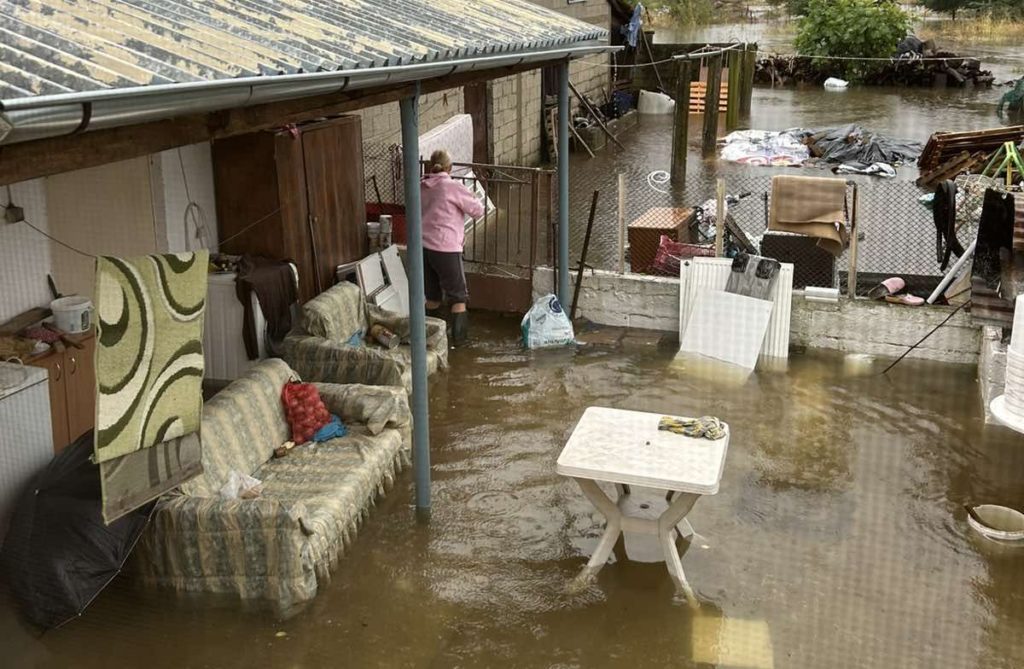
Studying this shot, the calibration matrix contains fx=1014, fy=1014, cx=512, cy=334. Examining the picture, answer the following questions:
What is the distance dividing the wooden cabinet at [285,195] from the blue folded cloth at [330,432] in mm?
2052

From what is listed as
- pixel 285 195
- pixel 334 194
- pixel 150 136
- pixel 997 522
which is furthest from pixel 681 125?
pixel 150 136

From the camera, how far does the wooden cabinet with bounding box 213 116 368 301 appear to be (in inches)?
Answer: 318

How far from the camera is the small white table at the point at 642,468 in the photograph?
17.7 ft

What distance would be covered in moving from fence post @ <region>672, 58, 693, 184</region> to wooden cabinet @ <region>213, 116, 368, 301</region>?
878 cm

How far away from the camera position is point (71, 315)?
670cm

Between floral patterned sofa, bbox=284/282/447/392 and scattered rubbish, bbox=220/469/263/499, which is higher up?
floral patterned sofa, bbox=284/282/447/392

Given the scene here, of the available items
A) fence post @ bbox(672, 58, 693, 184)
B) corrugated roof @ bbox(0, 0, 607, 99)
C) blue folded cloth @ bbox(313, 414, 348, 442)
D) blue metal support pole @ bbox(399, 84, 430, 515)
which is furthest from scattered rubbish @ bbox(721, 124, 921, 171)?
blue folded cloth @ bbox(313, 414, 348, 442)

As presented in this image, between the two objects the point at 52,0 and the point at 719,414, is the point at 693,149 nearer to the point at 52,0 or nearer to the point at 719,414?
the point at 719,414

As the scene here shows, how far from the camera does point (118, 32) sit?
3.86 metres

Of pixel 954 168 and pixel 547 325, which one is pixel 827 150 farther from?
pixel 547 325

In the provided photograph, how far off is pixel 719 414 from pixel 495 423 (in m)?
1.78

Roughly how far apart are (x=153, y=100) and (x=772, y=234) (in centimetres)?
732

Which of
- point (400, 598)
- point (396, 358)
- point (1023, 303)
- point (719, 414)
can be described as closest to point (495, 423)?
point (396, 358)

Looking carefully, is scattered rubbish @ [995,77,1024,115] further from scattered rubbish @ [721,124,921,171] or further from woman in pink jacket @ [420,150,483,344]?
woman in pink jacket @ [420,150,483,344]
